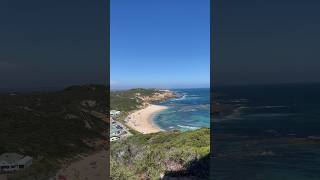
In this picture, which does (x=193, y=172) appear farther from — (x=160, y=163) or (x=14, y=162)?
(x=14, y=162)

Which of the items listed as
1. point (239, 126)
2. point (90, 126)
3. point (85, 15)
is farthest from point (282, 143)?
point (85, 15)

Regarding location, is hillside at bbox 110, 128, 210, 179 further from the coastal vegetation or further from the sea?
the sea

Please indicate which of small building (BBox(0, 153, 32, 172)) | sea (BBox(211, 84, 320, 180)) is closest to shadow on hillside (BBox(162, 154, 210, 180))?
sea (BBox(211, 84, 320, 180))

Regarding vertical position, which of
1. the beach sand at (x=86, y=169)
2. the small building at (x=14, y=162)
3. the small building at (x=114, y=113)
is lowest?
the beach sand at (x=86, y=169)

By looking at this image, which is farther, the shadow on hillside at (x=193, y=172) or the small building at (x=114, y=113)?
the small building at (x=114, y=113)

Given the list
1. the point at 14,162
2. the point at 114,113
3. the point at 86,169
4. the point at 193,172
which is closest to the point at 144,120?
the point at 114,113

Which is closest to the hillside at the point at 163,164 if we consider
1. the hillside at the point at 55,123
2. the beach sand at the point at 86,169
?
the beach sand at the point at 86,169

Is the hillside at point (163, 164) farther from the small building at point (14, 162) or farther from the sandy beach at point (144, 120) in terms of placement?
the sandy beach at point (144, 120)
